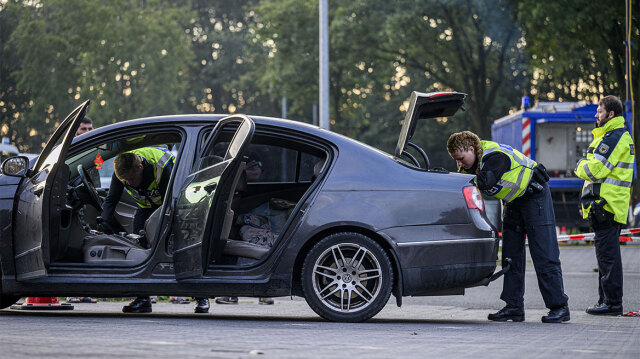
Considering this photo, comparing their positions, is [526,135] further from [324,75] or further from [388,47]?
[388,47]

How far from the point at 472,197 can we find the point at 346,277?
1.10 meters

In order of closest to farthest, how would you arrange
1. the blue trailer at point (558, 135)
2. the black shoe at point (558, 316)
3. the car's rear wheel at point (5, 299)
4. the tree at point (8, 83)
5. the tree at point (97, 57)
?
the car's rear wheel at point (5, 299), the black shoe at point (558, 316), the blue trailer at point (558, 135), the tree at point (97, 57), the tree at point (8, 83)

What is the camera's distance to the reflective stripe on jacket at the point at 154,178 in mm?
8820

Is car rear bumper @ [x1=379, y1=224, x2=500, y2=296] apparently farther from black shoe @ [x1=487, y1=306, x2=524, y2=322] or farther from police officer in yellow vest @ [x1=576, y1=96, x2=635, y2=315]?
police officer in yellow vest @ [x1=576, y1=96, x2=635, y2=315]

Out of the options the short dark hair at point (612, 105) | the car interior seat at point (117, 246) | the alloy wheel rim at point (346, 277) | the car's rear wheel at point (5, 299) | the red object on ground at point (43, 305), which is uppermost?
the short dark hair at point (612, 105)

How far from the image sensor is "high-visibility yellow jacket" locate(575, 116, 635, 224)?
9170 millimetres

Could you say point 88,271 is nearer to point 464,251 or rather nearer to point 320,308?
point 320,308

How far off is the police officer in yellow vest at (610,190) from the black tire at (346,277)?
2.40 metres

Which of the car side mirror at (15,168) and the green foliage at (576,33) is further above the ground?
the green foliage at (576,33)

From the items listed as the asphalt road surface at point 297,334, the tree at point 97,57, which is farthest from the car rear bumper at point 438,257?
the tree at point 97,57

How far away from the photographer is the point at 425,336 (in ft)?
22.8

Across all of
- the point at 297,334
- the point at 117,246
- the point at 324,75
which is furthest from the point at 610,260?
the point at 324,75

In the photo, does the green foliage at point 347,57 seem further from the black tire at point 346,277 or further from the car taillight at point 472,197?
the black tire at point 346,277

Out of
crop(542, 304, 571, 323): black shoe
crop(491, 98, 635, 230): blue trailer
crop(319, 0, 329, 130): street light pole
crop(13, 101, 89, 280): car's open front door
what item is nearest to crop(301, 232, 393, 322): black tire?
crop(542, 304, 571, 323): black shoe
